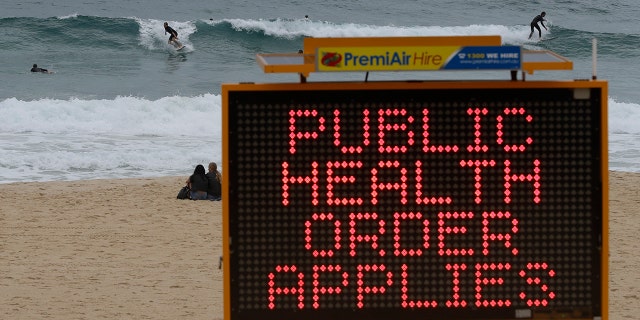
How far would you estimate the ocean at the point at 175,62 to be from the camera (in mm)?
24859

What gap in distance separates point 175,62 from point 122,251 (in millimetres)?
32350

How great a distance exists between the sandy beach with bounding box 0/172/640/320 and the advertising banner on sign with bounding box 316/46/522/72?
571cm

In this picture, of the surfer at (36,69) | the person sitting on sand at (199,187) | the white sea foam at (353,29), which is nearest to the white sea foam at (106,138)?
the person sitting on sand at (199,187)

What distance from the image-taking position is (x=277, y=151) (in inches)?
219

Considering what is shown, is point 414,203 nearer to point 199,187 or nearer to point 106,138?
point 199,187

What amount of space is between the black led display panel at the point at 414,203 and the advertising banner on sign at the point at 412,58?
0.69 ft

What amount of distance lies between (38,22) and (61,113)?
64.2ft

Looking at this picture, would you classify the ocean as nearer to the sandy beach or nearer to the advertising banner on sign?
the sandy beach

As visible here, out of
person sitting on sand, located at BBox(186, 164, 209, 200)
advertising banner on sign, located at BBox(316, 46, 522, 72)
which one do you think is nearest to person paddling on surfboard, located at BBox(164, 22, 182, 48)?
person sitting on sand, located at BBox(186, 164, 209, 200)

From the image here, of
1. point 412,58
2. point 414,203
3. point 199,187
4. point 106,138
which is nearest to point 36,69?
point 106,138

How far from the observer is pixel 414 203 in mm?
5602

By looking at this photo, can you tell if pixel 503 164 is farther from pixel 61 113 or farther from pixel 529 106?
pixel 61 113

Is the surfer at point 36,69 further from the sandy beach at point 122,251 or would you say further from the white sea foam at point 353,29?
the sandy beach at point 122,251

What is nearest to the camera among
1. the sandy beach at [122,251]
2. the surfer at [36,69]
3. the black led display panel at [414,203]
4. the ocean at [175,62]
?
the black led display panel at [414,203]
